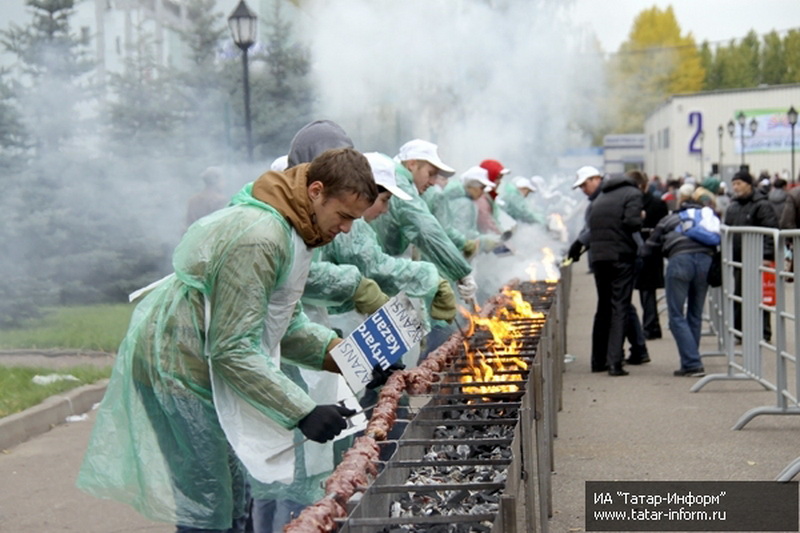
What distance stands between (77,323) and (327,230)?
1091 centimetres

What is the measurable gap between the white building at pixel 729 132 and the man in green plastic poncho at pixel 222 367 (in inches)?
2263

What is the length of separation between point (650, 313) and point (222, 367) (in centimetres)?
1141

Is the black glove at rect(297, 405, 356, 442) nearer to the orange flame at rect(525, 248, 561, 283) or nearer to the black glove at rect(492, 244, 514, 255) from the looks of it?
the orange flame at rect(525, 248, 561, 283)

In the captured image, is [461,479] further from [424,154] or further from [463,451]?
[424,154]

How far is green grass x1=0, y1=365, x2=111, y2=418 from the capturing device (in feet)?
31.1

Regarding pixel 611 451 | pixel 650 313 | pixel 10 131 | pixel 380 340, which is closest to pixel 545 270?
pixel 650 313

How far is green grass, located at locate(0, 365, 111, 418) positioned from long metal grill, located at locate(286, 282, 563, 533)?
14.5ft

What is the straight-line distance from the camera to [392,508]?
12.1 ft

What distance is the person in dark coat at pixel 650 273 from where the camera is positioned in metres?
13.6

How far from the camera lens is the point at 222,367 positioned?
3887 mm

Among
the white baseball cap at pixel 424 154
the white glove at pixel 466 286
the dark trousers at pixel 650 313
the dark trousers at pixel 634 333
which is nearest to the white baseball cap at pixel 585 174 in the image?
the dark trousers at pixel 634 333

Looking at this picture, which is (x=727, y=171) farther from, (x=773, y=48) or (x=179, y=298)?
(x=179, y=298)

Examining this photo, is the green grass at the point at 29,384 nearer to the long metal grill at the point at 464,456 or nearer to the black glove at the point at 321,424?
the long metal grill at the point at 464,456

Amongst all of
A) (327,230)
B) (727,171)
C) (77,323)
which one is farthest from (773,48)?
(327,230)
